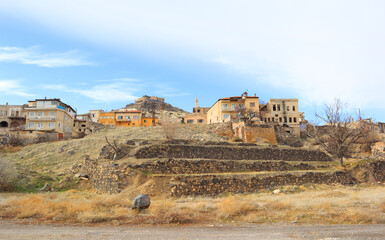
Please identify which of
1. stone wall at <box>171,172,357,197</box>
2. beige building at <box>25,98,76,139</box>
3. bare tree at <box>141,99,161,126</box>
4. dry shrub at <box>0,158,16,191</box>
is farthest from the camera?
bare tree at <box>141,99,161,126</box>

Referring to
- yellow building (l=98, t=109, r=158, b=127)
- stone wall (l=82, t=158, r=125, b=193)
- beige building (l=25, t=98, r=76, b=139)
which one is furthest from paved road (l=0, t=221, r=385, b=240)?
yellow building (l=98, t=109, r=158, b=127)

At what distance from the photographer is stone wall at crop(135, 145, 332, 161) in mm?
28478

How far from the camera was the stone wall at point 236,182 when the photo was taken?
67.8 ft

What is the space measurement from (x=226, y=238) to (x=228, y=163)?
656 inches

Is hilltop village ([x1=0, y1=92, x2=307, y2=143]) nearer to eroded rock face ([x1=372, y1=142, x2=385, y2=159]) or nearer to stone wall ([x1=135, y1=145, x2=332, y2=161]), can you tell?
stone wall ([x1=135, y1=145, x2=332, y2=161])

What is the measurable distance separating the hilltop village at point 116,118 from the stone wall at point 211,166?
19340 mm

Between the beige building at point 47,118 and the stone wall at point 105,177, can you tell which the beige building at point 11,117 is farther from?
the stone wall at point 105,177

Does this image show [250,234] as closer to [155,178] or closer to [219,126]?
[155,178]

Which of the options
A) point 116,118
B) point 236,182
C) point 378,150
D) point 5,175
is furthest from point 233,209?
point 116,118

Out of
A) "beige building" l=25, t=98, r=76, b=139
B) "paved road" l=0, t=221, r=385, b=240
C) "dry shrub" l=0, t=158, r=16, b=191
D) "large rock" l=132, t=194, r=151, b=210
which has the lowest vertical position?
"paved road" l=0, t=221, r=385, b=240

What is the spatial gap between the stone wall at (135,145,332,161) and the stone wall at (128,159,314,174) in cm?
367

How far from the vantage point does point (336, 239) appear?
32.9 ft

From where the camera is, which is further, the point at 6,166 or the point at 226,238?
the point at 6,166

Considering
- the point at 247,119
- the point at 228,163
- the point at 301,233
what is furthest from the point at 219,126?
the point at 301,233
